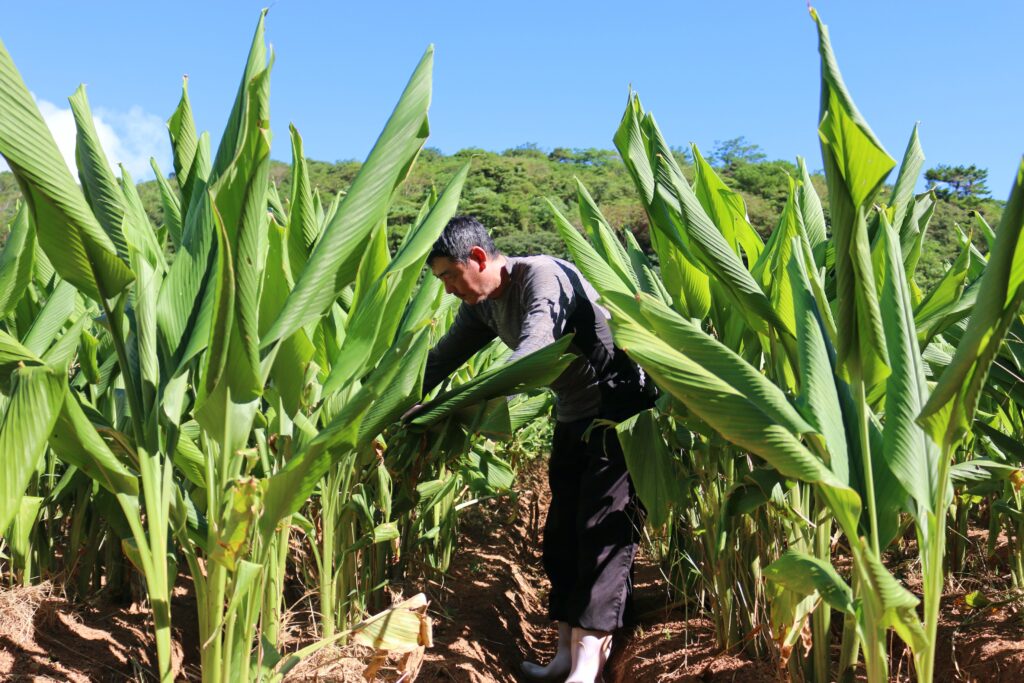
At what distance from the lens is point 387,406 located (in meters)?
1.59

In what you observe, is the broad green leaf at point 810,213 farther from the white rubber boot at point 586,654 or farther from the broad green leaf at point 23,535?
the broad green leaf at point 23,535

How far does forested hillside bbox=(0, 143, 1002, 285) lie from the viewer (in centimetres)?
2483

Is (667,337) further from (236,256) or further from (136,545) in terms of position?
(136,545)

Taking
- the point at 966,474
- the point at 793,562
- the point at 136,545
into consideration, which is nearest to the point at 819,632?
the point at 966,474

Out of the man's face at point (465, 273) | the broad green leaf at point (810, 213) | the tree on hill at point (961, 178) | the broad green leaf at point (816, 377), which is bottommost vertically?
the broad green leaf at point (816, 377)

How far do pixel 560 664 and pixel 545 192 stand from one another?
3150 cm

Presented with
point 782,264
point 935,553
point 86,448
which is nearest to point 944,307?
point 782,264

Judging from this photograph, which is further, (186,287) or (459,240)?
(459,240)

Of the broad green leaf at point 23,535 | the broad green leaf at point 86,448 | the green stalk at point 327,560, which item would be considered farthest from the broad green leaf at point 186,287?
the broad green leaf at point 23,535

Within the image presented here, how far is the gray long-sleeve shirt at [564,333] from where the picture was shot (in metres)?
2.53

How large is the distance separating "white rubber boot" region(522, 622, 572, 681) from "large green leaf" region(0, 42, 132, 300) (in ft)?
6.27

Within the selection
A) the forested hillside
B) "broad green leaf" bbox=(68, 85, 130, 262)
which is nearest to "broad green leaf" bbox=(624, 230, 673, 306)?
"broad green leaf" bbox=(68, 85, 130, 262)

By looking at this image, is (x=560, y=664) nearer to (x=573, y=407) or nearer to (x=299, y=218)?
(x=573, y=407)

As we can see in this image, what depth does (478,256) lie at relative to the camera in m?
2.54
